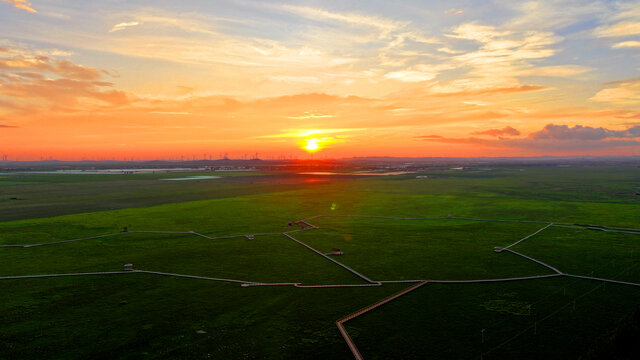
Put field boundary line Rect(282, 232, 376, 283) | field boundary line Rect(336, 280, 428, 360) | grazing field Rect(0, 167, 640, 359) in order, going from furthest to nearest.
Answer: field boundary line Rect(282, 232, 376, 283), grazing field Rect(0, 167, 640, 359), field boundary line Rect(336, 280, 428, 360)

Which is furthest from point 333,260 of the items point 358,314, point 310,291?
point 358,314

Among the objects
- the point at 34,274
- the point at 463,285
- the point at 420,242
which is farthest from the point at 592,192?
the point at 34,274

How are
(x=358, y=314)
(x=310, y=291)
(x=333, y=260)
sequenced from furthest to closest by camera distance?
(x=333, y=260) → (x=310, y=291) → (x=358, y=314)

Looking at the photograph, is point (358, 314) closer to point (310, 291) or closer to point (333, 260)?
point (310, 291)

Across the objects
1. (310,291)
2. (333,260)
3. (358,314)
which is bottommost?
(358,314)

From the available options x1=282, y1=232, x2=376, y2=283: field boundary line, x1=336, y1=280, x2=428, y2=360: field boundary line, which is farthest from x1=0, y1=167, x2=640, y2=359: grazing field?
x1=282, y1=232, x2=376, y2=283: field boundary line

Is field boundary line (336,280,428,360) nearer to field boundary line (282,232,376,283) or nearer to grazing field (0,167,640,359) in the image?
grazing field (0,167,640,359)

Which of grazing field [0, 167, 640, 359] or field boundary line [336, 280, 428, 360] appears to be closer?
field boundary line [336, 280, 428, 360]

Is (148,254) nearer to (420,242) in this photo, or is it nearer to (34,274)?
(34,274)

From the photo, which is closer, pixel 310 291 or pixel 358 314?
pixel 358 314
